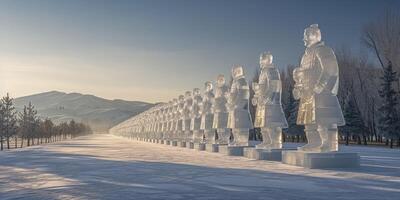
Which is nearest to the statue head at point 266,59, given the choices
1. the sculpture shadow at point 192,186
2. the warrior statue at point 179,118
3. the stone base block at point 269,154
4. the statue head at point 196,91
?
the stone base block at point 269,154

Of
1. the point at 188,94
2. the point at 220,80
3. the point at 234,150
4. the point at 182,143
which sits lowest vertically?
the point at 182,143

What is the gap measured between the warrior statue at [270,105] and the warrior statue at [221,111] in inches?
260

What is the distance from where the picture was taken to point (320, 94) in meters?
13.9

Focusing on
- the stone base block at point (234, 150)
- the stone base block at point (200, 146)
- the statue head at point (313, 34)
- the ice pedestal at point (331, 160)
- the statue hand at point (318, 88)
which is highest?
the statue head at point (313, 34)

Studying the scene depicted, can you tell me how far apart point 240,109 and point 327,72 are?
861 cm

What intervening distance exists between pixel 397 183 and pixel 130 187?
17.3 ft

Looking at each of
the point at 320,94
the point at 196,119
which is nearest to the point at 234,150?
the point at 320,94

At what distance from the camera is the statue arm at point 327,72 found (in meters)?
13.7

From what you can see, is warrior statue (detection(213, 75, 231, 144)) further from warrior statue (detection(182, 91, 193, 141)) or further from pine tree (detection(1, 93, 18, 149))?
pine tree (detection(1, 93, 18, 149))

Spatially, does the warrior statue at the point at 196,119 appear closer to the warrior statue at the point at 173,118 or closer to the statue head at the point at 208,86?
the statue head at the point at 208,86

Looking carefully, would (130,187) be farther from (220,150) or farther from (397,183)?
(220,150)

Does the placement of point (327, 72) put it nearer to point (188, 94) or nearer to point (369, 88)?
point (188, 94)

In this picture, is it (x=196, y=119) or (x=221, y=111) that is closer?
(x=221, y=111)

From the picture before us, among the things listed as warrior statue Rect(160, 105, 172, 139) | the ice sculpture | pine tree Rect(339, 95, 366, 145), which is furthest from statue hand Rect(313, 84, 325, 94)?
pine tree Rect(339, 95, 366, 145)
